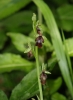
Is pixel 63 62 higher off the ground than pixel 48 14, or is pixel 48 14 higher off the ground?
pixel 48 14

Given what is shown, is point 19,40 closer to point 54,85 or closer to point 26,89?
point 54,85

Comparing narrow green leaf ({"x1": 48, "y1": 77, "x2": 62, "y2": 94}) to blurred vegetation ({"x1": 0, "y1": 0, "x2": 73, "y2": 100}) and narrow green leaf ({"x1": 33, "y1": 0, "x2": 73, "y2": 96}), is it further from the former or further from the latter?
narrow green leaf ({"x1": 33, "y1": 0, "x2": 73, "y2": 96})

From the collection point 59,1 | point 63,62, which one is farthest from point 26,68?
point 59,1

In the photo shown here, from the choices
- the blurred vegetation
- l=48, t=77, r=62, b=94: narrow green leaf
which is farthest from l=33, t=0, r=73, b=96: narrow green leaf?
l=48, t=77, r=62, b=94: narrow green leaf

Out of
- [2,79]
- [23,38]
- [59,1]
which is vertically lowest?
[2,79]

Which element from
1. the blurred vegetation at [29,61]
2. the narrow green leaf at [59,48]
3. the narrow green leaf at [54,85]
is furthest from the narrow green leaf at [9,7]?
the narrow green leaf at [54,85]

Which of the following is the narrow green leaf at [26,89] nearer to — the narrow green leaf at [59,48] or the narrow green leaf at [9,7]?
the narrow green leaf at [59,48]

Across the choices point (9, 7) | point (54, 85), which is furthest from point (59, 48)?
point (9, 7)

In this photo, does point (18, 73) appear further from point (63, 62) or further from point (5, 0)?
point (63, 62)

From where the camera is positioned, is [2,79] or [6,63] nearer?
[6,63]
